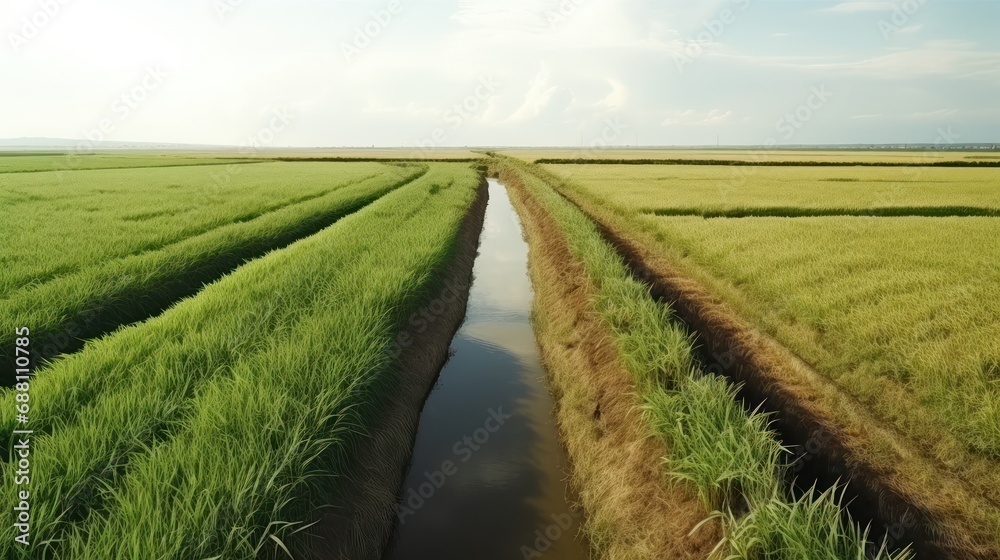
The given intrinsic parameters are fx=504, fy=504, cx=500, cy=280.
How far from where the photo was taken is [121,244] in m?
8.39

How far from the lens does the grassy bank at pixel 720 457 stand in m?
2.24

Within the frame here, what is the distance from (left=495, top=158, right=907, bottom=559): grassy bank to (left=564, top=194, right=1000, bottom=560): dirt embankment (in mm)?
209

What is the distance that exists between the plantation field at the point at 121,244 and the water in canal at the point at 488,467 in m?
3.95

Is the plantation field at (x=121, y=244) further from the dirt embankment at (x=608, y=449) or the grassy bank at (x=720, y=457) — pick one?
the grassy bank at (x=720, y=457)

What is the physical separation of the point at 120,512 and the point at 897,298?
26.0 feet

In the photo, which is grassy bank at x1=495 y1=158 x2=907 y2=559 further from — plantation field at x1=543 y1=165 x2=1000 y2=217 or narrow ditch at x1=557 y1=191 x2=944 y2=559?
plantation field at x1=543 y1=165 x2=1000 y2=217

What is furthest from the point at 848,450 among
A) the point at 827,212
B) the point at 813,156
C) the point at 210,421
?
the point at 813,156

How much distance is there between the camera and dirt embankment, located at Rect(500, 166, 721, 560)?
2.82 m

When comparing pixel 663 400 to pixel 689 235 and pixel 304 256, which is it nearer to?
pixel 304 256

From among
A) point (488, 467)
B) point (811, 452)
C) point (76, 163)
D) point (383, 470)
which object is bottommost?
point (488, 467)

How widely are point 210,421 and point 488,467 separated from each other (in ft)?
7.22

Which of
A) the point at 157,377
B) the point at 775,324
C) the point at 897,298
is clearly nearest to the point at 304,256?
the point at 157,377

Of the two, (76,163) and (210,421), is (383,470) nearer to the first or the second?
(210,421)

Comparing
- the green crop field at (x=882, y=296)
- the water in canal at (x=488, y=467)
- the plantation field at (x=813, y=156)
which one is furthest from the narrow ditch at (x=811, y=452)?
the plantation field at (x=813, y=156)
